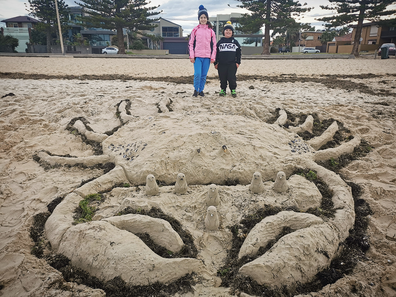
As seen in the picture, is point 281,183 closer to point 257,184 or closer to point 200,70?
point 257,184

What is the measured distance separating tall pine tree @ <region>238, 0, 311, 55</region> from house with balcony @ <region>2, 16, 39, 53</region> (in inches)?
1157

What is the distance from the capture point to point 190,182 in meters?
3.06

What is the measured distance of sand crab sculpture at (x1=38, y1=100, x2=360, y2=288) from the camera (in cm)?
194

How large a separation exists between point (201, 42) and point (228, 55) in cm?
68

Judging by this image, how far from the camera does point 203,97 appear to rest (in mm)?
5918

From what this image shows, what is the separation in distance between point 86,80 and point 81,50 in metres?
29.5

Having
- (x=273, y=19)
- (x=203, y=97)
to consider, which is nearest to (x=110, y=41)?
(x=273, y=19)

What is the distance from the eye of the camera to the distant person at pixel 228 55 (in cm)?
572

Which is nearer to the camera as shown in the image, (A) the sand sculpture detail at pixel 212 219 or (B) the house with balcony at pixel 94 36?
(A) the sand sculpture detail at pixel 212 219

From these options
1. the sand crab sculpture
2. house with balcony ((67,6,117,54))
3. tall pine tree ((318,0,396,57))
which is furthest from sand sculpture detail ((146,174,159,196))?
house with balcony ((67,6,117,54))

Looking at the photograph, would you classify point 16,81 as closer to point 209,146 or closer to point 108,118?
point 108,118

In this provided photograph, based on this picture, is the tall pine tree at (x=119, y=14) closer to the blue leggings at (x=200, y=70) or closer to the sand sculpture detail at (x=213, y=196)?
the blue leggings at (x=200, y=70)

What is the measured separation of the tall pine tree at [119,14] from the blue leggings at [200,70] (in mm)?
21465

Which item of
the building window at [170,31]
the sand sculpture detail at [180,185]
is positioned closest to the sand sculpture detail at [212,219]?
the sand sculpture detail at [180,185]
